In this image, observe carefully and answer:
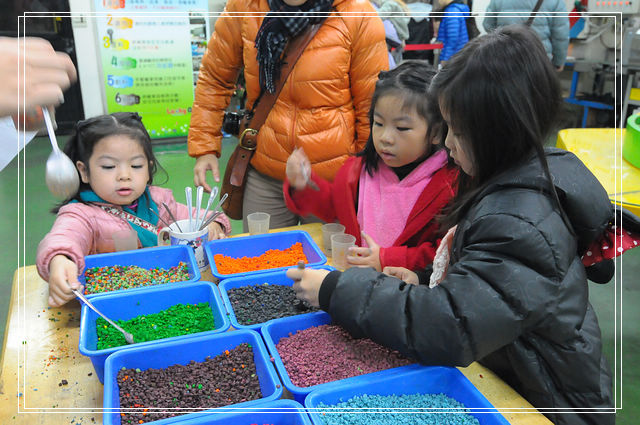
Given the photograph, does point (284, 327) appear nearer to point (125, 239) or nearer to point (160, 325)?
point (160, 325)

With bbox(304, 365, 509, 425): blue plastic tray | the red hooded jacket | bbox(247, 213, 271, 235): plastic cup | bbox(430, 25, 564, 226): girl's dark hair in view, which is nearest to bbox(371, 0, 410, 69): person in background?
the red hooded jacket

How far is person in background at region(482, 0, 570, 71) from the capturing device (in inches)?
173

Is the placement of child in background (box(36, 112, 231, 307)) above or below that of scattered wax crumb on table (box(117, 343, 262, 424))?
above

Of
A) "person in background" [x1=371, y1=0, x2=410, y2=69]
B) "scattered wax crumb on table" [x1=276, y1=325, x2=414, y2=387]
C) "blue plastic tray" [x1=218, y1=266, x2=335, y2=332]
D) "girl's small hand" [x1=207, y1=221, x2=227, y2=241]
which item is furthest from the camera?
"person in background" [x1=371, y1=0, x2=410, y2=69]

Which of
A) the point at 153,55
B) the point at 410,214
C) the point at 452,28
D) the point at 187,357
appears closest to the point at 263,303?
the point at 187,357

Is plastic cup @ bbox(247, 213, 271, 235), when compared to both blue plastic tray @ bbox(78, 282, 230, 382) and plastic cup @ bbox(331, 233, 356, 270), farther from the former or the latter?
blue plastic tray @ bbox(78, 282, 230, 382)

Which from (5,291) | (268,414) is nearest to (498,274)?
Answer: (268,414)

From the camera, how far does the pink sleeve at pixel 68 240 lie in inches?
50.8

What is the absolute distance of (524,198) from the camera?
890mm

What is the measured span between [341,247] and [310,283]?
400 millimetres

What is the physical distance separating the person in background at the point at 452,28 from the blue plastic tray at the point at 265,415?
4.61 m

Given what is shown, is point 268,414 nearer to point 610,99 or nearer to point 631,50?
point 631,50

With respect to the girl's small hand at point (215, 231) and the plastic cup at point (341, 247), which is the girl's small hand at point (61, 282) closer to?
the girl's small hand at point (215, 231)

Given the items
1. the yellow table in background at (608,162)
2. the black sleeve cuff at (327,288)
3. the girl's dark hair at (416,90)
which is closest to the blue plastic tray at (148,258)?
the black sleeve cuff at (327,288)
